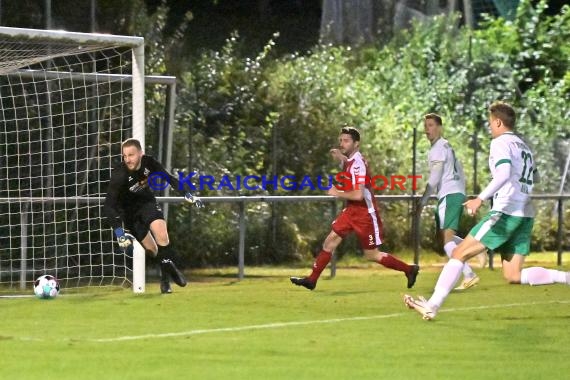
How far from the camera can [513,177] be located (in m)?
12.2

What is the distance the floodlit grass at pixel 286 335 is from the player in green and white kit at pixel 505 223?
38cm

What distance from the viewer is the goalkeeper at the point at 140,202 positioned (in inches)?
582

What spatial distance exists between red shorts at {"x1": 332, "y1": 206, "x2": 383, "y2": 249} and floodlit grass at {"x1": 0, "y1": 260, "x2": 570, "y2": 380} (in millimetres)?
628

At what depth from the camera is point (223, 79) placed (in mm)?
22594

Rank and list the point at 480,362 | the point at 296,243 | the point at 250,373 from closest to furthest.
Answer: the point at 250,373 < the point at 480,362 < the point at 296,243

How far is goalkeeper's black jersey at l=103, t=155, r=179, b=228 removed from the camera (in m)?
14.8

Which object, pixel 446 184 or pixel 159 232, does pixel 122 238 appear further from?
pixel 446 184

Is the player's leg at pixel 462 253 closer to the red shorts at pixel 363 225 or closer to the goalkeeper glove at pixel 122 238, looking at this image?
the red shorts at pixel 363 225

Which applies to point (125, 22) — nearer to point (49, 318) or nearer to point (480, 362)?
point (49, 318)

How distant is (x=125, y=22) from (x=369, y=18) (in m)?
9.77

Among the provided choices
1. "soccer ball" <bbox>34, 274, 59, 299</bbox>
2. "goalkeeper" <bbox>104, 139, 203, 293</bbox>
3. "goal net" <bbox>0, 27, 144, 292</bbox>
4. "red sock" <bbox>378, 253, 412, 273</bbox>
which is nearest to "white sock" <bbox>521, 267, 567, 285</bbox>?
"red sock" <bbox>378, 253, 412, 273</bbox>

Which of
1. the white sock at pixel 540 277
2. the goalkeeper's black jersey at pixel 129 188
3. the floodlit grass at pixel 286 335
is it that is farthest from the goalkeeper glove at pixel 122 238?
the white sock at pixel 540 277

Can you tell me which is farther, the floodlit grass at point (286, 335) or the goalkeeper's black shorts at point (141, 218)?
the goalkeeper's black shorts at point (141, 218)

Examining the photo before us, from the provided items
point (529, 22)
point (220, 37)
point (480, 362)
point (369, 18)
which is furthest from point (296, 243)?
point (480, 362)
